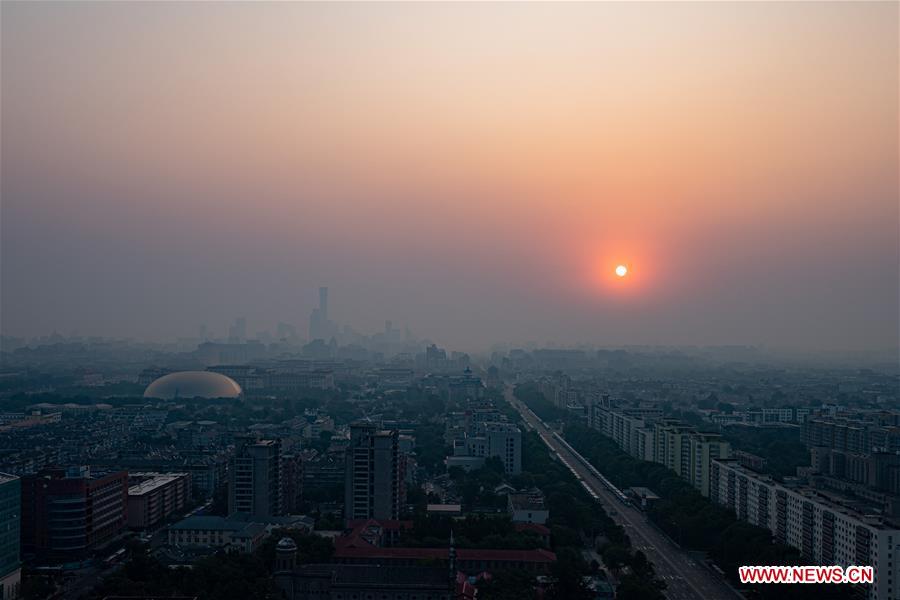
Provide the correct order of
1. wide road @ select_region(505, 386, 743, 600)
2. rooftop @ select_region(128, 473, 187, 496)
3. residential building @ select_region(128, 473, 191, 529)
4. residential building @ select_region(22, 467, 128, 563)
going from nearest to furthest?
wide road @ select_region(505, 386, 743, 600), residential building @ select_region(22, 467, 128, 563), residential building @ select_region(128, 473, 191, 529), rooftop @ select_region(128, 473, 187, 496)

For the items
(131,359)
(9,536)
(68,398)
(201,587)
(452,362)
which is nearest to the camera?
(201,587)

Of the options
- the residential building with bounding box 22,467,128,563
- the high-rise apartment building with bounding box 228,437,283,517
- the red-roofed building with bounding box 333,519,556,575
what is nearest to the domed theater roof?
the high-rise apartment building with bounding box 228,437,283,517

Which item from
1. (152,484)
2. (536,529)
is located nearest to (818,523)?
(536,529)

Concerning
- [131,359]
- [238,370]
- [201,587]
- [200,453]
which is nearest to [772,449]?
[200,453]

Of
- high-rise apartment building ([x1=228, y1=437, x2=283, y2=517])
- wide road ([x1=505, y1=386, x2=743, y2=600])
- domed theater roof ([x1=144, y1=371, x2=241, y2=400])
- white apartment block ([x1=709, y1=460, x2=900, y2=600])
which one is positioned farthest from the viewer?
domed theater roof ([x1=144, y1=371, x2=241, y2=400])

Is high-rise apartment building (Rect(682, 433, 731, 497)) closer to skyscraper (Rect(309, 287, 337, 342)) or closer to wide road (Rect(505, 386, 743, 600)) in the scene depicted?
wide road (Rect(505, 386, 743, 600))

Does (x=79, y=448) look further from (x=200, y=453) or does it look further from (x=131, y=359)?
(x=131, y=359)
